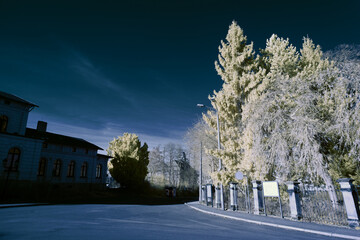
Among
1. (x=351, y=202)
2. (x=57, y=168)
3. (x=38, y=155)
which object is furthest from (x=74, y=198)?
(x=351, y=202)

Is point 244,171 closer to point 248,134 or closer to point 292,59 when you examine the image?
point 248,134

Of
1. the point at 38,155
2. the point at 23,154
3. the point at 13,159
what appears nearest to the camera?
the point at 13,159

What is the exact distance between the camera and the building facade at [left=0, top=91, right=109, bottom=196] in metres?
21.7

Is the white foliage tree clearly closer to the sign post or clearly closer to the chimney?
the sign post

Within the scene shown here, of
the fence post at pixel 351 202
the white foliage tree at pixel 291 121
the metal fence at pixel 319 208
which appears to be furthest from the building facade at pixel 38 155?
the fence post at pixel 351 202

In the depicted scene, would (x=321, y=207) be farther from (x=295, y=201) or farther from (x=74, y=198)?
(x=74, y=198)

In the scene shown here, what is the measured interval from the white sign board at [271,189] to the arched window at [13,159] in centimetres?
2495

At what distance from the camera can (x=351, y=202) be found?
757 cm

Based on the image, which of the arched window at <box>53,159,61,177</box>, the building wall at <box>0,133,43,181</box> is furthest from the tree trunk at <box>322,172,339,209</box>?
the arched window at <box>53,159,61,177</box>

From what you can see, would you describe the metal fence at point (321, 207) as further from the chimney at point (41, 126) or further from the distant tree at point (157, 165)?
the distant tree at point (157, 165)

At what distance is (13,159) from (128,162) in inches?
622

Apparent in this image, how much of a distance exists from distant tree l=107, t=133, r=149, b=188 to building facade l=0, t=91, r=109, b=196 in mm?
2854

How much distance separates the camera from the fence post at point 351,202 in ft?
24.1

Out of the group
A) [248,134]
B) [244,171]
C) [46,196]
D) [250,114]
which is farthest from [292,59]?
[46,196]
